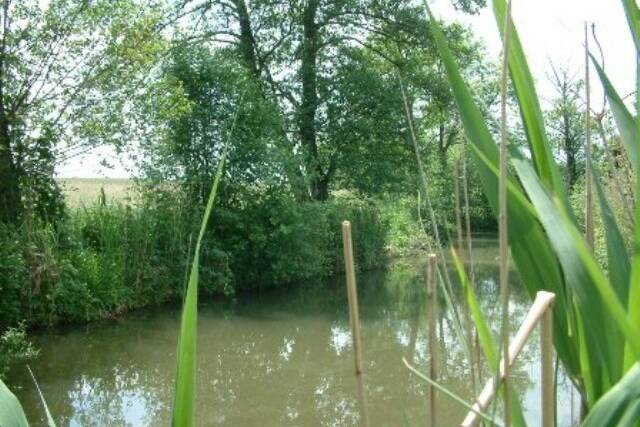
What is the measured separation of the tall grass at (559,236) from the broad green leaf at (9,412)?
408 mm

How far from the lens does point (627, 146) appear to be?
2.09 ft

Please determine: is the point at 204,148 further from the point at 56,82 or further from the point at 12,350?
the point at 12,350

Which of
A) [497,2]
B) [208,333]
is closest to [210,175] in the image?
[208,333]

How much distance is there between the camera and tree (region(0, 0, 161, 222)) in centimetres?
807

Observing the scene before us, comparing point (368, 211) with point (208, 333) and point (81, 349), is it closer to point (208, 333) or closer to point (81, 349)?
point (208, 333)

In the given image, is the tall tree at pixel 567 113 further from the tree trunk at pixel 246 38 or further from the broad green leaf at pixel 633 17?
the tree trunk at pixel 246 38

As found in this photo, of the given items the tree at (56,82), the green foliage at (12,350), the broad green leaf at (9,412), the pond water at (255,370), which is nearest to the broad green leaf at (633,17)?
the broad green leaf at (9,412)

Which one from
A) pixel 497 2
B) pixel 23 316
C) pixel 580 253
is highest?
pixel 497 2

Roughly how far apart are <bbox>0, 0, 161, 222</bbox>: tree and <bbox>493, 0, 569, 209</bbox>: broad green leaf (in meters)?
8.06

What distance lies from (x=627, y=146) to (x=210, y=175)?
10.6m

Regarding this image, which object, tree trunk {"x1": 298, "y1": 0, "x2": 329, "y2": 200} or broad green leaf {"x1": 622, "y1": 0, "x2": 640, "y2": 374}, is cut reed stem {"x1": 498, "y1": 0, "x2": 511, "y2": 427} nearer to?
broad green leaf {"x1": 622, "y1": 0, "x2": 640, "y2": 374}

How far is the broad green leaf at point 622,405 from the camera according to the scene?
453 millimetres

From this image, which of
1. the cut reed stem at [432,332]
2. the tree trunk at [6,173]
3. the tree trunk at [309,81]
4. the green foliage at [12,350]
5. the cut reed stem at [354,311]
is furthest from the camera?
the tree trunk at [309,81]

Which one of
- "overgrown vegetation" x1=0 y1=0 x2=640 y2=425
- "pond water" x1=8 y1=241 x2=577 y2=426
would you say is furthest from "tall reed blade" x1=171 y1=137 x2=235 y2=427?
"pond water" x1=8 y1=241 x2=577 y2=426
